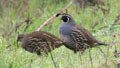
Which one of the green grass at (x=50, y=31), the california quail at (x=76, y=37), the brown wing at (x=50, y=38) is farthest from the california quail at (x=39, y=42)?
the california quail at (x=76, y=37)

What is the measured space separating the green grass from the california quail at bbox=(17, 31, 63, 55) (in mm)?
131

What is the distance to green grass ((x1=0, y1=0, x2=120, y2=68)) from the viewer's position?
614cm

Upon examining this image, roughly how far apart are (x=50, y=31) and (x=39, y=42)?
7.83 ft

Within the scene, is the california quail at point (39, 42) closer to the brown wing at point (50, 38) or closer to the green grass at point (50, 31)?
the brown wing at point (50, 38)

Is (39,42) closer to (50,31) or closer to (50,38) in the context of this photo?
(50,38)

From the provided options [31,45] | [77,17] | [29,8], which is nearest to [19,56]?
[31,45]

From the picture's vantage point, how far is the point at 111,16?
1030 cm

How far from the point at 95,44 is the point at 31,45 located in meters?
1.22

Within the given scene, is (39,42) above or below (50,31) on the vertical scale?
above

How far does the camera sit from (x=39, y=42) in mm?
7598

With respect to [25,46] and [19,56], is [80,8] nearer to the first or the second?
[25,46]

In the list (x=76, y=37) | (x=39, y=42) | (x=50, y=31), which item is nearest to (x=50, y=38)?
(x=39, y=42)

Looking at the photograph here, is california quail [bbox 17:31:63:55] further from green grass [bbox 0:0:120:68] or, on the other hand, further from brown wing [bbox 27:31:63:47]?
green grass [bbox 0:0:120:68]

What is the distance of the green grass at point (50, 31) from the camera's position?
614 cm
